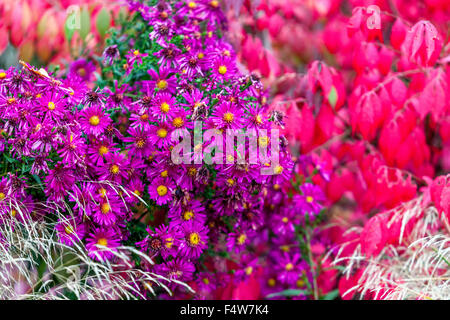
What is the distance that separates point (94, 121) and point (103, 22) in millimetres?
710

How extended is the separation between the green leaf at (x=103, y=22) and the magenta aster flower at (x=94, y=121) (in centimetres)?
66

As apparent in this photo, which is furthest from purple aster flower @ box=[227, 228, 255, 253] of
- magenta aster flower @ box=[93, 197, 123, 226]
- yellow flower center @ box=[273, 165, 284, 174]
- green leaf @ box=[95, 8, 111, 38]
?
green leaf @ box=[95, 8, 111, 38]

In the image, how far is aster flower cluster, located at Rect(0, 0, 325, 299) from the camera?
120 cm

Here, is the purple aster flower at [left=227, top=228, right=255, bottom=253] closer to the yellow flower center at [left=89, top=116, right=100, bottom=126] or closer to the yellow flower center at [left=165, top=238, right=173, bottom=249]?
the yellow flower center at [left=165, top=238, right=173, bottom=249]

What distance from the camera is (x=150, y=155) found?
128 cm

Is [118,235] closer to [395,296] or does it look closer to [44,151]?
[44,151]

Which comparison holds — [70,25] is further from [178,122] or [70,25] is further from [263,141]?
[263,141]

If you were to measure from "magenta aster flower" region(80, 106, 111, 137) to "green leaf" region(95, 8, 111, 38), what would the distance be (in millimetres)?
658

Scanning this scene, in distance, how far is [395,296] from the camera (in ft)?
4.52

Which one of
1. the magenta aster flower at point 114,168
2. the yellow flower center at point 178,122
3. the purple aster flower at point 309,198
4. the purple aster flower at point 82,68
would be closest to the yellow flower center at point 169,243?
the magenta aster flower at point 114,168

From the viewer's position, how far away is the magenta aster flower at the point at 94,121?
1224 millimetres

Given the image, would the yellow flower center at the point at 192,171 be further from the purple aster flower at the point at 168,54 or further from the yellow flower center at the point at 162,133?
the purple aster flower at the point at 168,54
